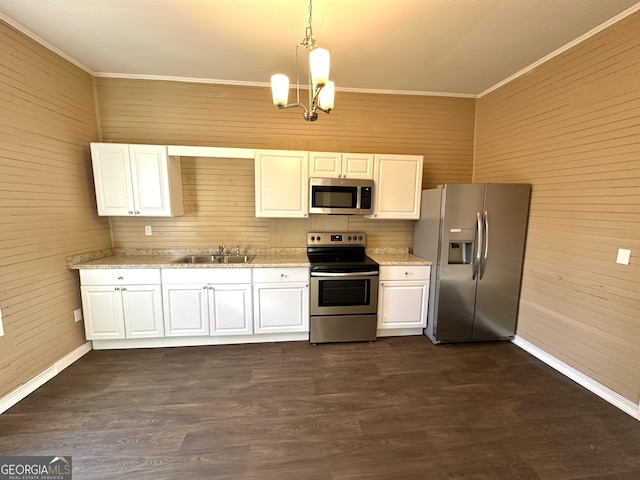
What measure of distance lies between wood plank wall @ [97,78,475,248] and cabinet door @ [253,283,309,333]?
0.74 m

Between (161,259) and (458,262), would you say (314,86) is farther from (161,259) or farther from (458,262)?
(161,259)

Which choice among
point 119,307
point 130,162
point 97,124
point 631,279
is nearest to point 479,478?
point 631,279

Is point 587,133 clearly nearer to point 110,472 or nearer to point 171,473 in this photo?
point 171,473

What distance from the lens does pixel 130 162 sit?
289 centimetres

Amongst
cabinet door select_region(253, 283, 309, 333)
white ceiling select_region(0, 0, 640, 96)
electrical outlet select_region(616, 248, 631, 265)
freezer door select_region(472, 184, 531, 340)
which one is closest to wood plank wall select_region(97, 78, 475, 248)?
white ceiling select_region(0, 0, 640, 96)

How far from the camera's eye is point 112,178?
2.90 m

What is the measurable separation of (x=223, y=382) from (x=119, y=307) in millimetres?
1450

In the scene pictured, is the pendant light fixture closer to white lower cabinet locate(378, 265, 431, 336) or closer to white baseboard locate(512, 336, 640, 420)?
white lower cabinet locate(378, 265, 431, 336)

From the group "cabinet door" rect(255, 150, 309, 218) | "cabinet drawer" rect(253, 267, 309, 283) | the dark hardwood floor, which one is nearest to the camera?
the dark hardwood floor

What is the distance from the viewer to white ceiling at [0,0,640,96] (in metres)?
2.02

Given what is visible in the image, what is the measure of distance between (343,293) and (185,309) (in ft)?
5.81

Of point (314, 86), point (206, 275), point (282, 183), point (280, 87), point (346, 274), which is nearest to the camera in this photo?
point (314, 86)

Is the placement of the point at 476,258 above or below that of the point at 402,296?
above

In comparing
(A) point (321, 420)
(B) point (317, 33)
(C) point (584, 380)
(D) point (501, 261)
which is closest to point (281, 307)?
(A) point (321, 420)
